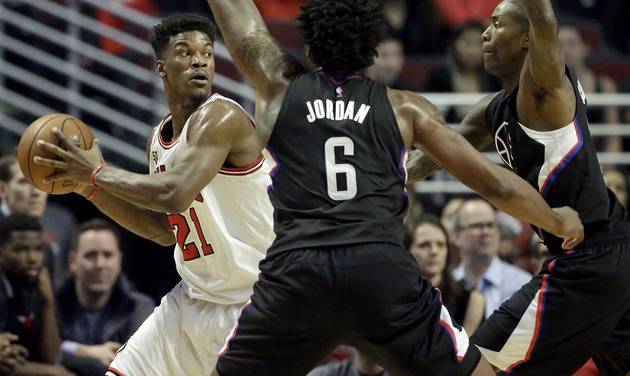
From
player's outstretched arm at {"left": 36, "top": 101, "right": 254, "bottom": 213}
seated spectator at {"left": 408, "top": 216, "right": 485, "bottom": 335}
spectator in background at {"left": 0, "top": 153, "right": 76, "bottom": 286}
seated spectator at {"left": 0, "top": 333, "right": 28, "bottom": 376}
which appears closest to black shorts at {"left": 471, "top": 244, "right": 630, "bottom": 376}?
player's outstretched arm at {"left": 36, "top": 101, "right": 254, "bottom": 213}

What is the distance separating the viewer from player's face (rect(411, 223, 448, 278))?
320 inches

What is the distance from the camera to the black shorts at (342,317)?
4.58 metres

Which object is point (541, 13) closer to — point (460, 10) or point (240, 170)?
point (240, 170)

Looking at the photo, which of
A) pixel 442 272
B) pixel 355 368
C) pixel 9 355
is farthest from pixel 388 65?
pixel 9 355

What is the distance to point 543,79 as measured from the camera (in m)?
5.14

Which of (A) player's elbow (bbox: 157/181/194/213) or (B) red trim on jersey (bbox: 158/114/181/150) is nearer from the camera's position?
(A) player's elbow (bbox: 157/181/194/213)

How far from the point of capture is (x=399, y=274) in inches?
182

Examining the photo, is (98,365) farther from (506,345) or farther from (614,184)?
(614,184)

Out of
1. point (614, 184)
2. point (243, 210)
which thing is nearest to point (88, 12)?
point (614, 184)

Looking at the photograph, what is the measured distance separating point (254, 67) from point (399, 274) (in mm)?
1090

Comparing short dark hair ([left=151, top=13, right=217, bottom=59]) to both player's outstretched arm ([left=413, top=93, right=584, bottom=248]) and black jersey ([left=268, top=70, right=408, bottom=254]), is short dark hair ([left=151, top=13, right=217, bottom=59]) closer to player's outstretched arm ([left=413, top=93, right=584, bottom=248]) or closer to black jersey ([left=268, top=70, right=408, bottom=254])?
black jersey ([left=268, top=70, right=408, bottom=254])

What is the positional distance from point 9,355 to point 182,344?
237 centimetres

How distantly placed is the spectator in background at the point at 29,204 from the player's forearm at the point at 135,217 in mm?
2831

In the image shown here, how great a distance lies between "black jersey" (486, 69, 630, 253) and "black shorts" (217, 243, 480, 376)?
0.90 metres
